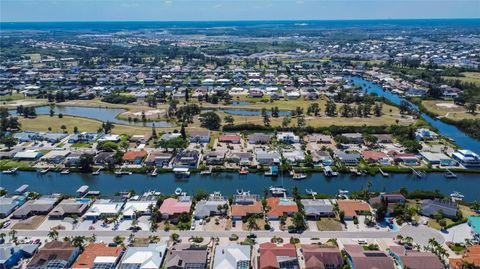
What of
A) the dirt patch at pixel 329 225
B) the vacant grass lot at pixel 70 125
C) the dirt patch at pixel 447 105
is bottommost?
the dirt patch at pixel 329 225

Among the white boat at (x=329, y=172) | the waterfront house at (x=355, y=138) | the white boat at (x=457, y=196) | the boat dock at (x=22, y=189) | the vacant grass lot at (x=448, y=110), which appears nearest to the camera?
the white boat at (x=457, y=196)

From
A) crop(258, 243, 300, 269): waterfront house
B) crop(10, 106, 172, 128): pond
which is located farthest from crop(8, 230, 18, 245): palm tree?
crop(10, 106, 172, 128): pond

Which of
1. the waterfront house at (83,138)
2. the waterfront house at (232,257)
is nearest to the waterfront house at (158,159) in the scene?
the waterfront house at (83,138)

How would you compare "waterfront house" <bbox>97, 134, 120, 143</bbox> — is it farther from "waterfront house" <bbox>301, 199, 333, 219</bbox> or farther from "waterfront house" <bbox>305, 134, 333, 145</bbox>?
"waterfront house" <bbox>301, 199, 333, 219</bbox>

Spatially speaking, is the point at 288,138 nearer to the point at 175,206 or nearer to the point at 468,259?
the point at 175,206

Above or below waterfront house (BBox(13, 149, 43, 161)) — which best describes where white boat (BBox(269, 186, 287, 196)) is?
below

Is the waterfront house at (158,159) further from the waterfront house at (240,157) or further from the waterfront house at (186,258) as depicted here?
the waterfront house at (186,258)

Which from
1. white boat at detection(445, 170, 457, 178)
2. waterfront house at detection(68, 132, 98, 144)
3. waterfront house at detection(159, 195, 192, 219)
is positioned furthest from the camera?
waterfront house at detection(68, 132, 98, 144)
